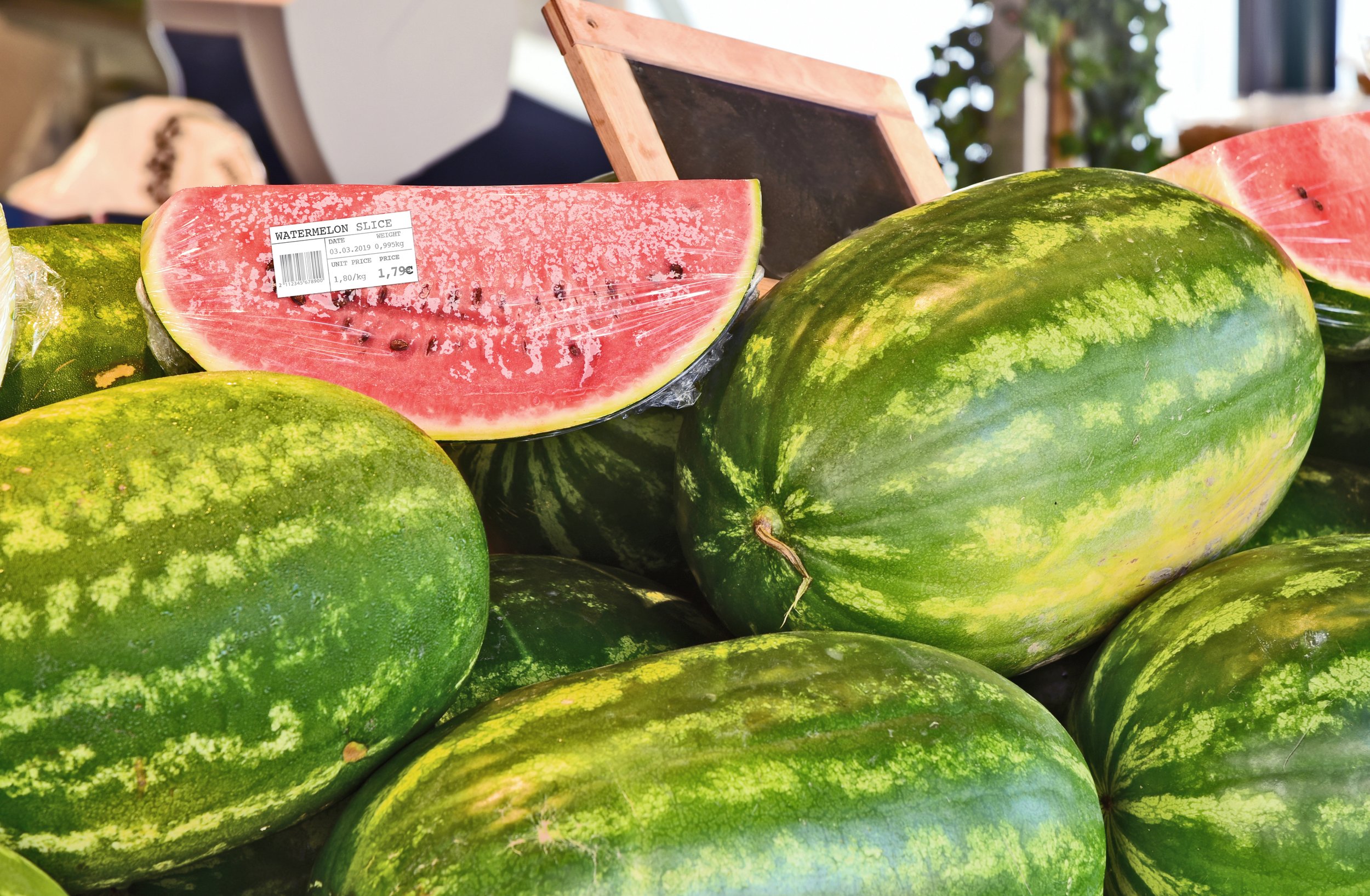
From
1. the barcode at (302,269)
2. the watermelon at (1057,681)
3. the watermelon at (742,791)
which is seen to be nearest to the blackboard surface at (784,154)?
the barcode at (302,269)

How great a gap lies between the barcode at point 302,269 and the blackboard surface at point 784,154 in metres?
0.60

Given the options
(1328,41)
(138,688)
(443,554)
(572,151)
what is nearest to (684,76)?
(443,554)

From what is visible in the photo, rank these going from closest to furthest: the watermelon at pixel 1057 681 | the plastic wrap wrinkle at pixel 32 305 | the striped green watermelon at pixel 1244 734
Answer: the striped green watermelon at pixel 1244 734, the plastic wrap wrinkle at pixel 32 305, the watermelon at pixel 1057 681

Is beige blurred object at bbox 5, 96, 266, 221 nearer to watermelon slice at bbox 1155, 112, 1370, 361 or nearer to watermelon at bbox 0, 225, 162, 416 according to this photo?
watermelon at bbox 0, 225, 162, 416

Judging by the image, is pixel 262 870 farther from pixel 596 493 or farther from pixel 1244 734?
pixel 1244 734

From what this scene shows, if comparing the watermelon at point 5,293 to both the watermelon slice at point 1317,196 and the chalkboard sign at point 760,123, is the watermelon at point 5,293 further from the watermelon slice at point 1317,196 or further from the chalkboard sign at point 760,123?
the watermelon slice at point 1317,196

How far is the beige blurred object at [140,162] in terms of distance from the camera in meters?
3.88

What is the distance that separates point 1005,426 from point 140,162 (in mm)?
4159

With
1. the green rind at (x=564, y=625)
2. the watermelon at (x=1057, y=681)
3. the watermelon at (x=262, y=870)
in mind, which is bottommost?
the watermelon at (x=1057, y=681)

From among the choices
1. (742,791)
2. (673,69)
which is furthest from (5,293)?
(673,69)

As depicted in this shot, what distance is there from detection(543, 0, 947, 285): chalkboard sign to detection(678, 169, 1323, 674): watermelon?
18.3 inches

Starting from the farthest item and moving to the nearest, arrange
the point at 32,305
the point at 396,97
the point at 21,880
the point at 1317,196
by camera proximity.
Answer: the point at 396,97 → the point at 1317,196 → the point at 32,305 → the point at 21,880

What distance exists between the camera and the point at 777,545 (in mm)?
1016

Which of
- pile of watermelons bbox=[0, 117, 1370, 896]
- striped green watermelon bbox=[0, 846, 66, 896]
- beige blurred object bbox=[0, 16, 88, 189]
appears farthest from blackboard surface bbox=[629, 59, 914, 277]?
beige blurred object bbox=[0, 16, 88, 189]
